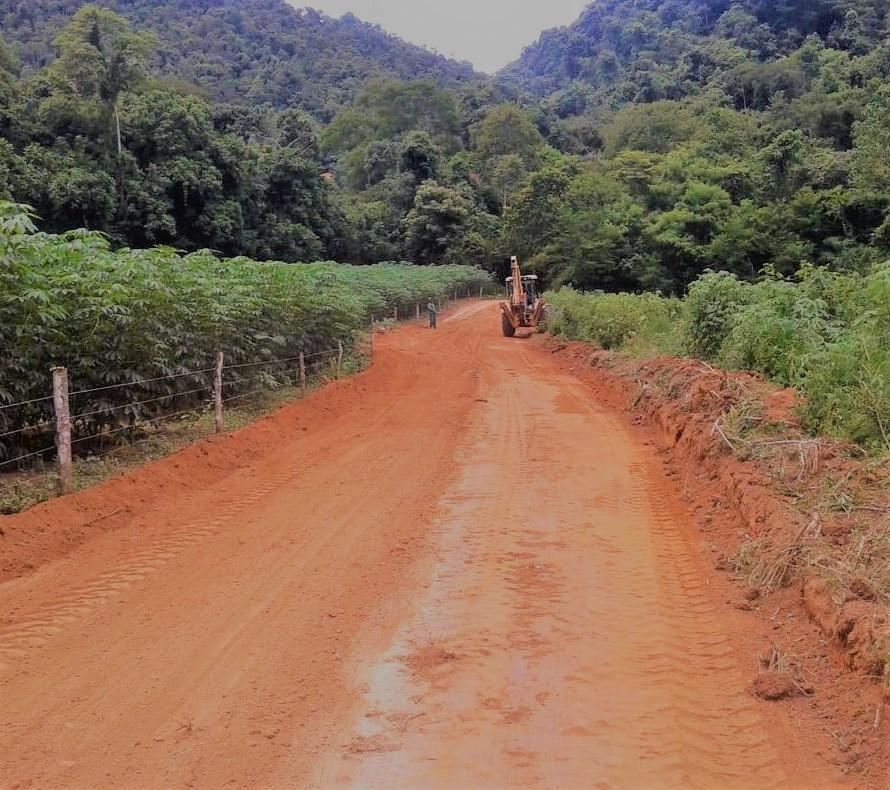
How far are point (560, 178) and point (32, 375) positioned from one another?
1757 inches

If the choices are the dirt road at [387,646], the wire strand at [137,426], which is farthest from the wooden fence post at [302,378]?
the dirt road at [387,646]

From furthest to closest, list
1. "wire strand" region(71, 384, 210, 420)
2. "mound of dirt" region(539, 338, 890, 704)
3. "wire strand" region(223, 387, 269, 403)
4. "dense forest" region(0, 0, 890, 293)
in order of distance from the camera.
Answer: "dense forest" region(0, 0, 890, 293) → "wire strand" region(223, 387, 269, 403) → "wire strand" region(71, 384, 210, 420) → "mound of dirt" region(539, 338, 890, 704)

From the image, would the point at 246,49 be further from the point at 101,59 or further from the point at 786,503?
the point at 786,503

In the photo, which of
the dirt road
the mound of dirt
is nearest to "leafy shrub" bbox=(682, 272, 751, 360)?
the mound of dirt

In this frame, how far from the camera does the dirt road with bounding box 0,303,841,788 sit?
3.81 metres

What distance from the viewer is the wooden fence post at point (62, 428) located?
7750 millimetres

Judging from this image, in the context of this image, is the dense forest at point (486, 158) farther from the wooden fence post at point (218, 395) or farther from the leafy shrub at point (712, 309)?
the wooden fence post at point (218, 395)

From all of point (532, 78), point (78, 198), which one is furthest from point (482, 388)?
point (532, 78)

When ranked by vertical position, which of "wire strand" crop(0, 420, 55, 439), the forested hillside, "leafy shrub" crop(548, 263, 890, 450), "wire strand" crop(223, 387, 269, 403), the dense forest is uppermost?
the forested hillside

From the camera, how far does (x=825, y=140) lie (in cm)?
4666

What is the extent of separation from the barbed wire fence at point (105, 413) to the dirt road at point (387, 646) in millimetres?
995

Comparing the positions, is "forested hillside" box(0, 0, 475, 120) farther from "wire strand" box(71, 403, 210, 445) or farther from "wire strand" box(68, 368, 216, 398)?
"wire strand" box(68, 368, 216, 398)

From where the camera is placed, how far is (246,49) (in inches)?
4259

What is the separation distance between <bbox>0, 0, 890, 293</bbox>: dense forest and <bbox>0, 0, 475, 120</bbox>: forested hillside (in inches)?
26.2
